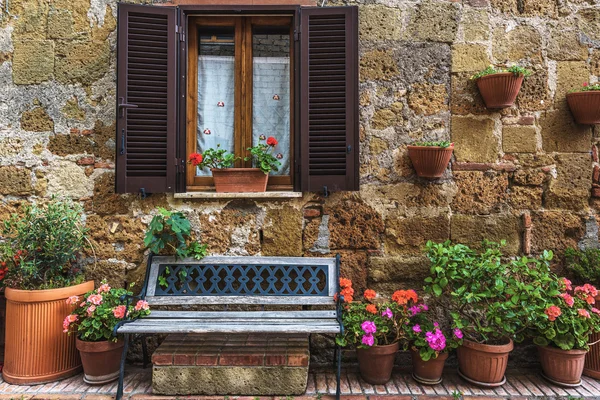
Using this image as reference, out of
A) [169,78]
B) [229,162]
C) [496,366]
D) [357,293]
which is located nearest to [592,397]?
[496,366]

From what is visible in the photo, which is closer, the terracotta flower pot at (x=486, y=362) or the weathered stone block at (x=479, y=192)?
the terracotta flower pot at (x=486, y=362)

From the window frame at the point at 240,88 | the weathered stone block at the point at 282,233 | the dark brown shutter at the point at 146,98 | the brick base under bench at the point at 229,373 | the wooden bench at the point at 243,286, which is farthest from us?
the window frame at the point at 240,88

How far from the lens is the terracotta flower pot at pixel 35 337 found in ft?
9.64

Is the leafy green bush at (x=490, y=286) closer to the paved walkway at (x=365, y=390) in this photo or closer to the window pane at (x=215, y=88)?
the paved walkway at (x=365, y=390)

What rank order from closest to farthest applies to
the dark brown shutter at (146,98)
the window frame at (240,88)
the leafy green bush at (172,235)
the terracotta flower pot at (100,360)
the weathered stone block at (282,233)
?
the terracotta flower pot at (100,360) → the leafy green bush at (172,235) → the dark brown shutter at (146,98) → the weathered stone block at (282,233) → the window frame at (240,88)

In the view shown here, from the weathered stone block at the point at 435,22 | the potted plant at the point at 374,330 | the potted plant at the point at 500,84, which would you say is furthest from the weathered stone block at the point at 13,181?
the potted plant at the point at 500,84

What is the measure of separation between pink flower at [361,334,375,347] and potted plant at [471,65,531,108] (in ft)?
6.94

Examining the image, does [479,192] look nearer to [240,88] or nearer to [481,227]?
[481,227]

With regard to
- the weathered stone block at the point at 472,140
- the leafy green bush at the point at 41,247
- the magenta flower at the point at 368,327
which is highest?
the weathered stone block at the point at 472,140

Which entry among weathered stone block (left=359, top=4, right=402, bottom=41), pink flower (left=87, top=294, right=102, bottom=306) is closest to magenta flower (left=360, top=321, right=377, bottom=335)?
pink flower (left=87, top=294, right=102, bottom=306)

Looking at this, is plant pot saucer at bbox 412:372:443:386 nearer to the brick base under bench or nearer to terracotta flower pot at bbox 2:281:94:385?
the brick base under bench

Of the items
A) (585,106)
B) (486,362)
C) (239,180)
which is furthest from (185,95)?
→ (585,106)

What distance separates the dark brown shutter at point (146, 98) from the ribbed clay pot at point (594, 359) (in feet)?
11.4

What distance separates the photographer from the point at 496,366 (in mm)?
2904
